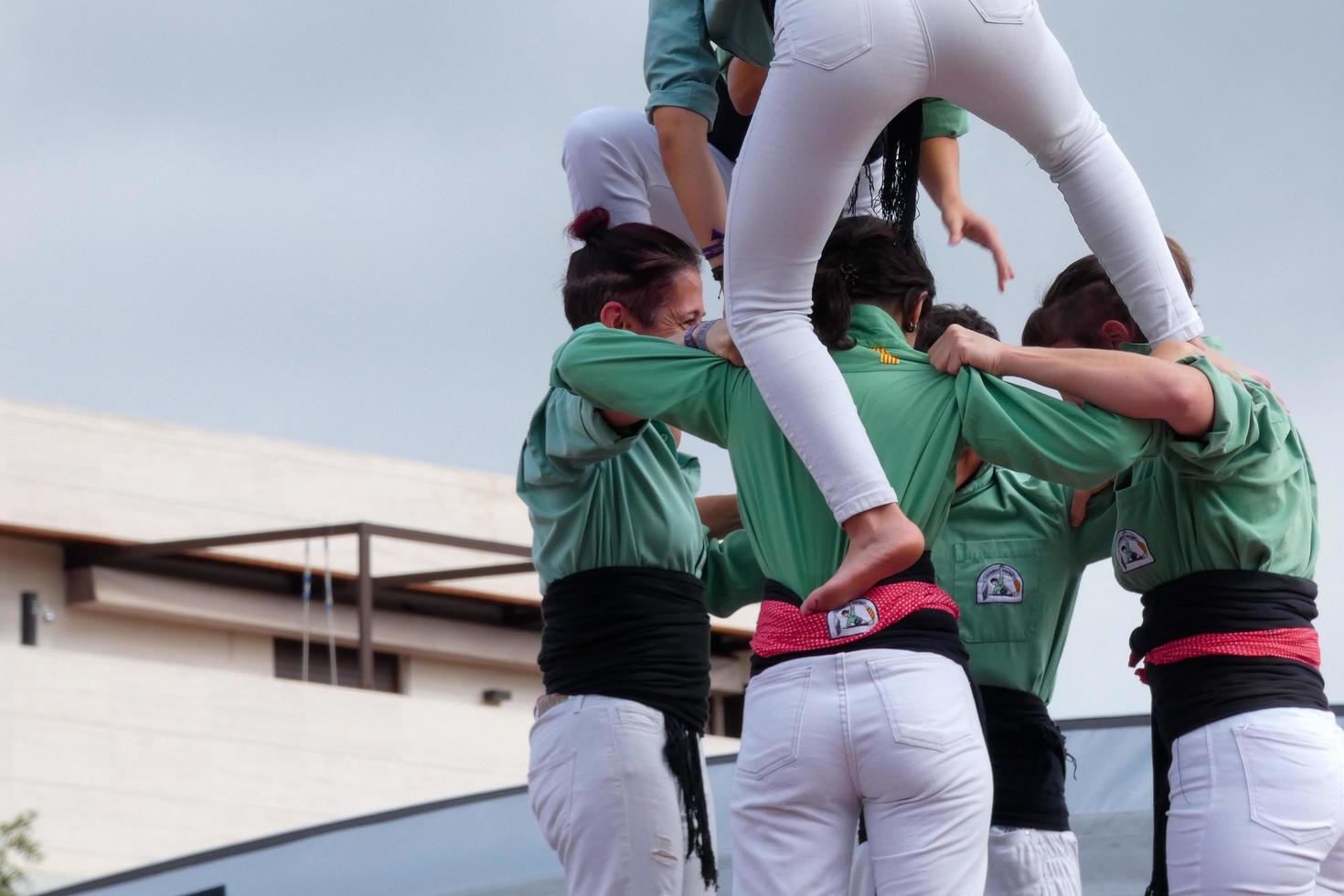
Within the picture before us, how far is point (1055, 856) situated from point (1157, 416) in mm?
852

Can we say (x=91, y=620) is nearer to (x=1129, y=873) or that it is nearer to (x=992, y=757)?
(x=1129, y=873)

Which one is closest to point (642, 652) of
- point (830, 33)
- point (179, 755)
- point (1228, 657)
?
point (1228, 657)

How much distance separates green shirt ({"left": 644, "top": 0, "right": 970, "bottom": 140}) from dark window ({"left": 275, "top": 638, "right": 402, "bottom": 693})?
44.7 ft

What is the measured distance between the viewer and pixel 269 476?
1628cm

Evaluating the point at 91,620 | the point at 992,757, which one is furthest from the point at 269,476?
the point at 992,757

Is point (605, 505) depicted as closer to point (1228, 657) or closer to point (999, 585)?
point (999, 585)

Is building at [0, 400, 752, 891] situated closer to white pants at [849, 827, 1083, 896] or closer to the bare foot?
white pants at [849, 827, 1083, 896]

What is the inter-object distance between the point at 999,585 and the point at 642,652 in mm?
566

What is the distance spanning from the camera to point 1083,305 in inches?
124

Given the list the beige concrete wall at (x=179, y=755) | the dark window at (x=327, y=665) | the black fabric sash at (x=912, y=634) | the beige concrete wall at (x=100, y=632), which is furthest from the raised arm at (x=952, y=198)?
the dark window at (x=327, y=665)

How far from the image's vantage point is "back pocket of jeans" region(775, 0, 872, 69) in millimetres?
2654

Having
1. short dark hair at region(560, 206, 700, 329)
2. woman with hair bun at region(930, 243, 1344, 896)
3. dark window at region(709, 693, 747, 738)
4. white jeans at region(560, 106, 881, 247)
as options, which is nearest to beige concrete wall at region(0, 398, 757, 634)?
dark window at region(709, 693, 747, 738)

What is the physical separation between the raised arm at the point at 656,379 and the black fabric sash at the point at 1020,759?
0.71 meters

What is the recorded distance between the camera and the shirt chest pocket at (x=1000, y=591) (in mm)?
3291
